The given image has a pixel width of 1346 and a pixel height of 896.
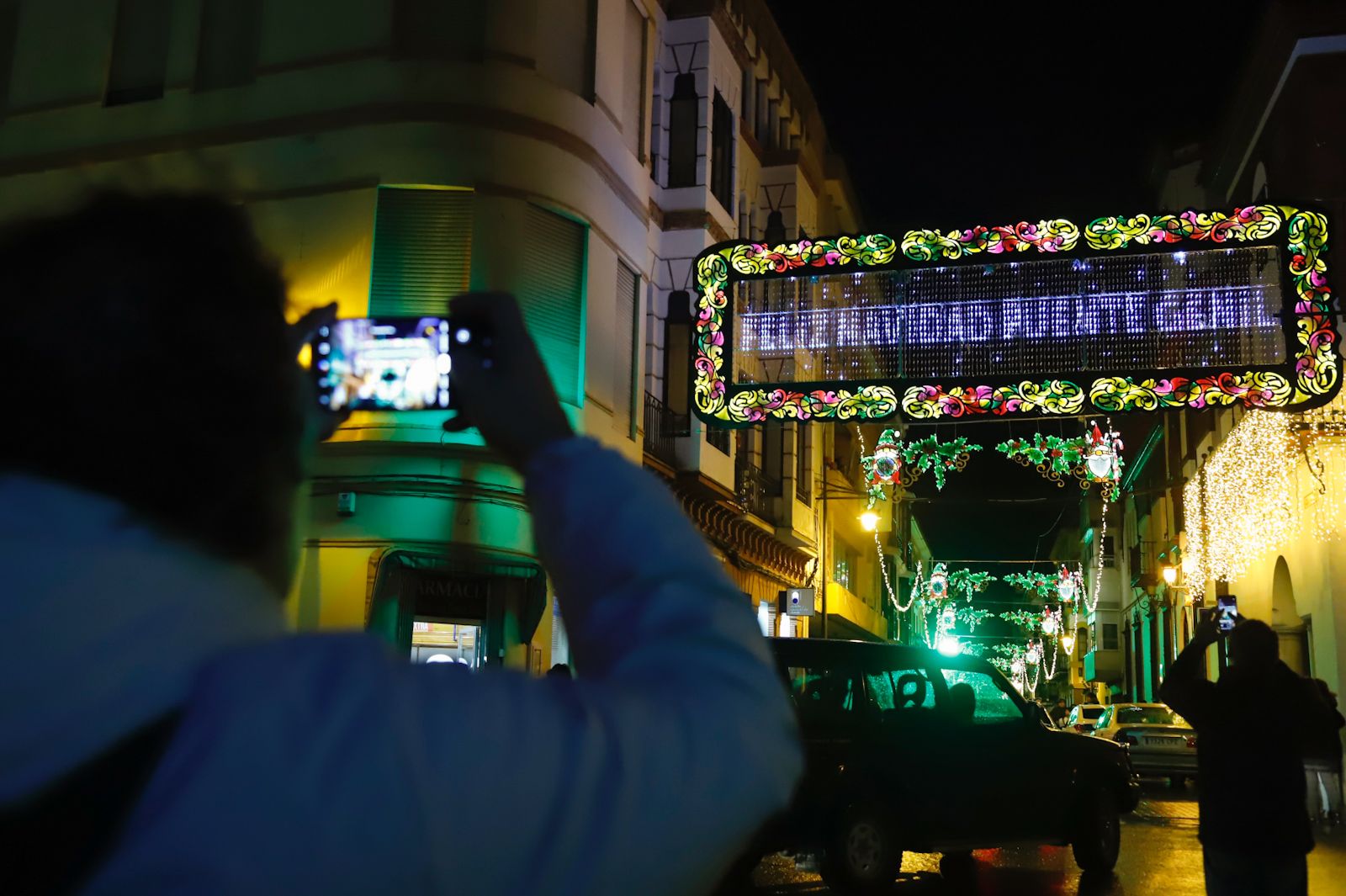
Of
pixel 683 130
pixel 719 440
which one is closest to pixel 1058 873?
pixel 719 440

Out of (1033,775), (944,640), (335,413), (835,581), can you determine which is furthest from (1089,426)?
(944,640)

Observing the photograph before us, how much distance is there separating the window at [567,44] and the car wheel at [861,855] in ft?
38.1

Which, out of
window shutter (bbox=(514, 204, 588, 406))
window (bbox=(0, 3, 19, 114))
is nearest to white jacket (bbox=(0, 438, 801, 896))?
window shutter (bbox=(514, 204, 588, 406))

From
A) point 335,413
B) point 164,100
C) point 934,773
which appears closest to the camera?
point 335,413

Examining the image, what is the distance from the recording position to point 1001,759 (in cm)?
1236

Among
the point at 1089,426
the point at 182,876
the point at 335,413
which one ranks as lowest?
the point at 182,876

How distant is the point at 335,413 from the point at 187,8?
20.1 m

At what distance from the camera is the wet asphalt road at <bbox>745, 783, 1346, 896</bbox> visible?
460 inches

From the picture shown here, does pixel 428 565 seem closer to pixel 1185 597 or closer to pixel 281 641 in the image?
pixel 281 641

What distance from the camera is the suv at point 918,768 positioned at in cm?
1106

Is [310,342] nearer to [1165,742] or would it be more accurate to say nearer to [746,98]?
[1165,742]

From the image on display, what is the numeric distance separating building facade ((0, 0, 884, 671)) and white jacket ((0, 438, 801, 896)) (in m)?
14.7

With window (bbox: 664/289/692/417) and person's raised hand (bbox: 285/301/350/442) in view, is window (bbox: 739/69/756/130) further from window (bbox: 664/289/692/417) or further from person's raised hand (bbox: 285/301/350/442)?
person's raised hand (bbox: 285/301/350/442)

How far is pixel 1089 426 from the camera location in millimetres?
24438
